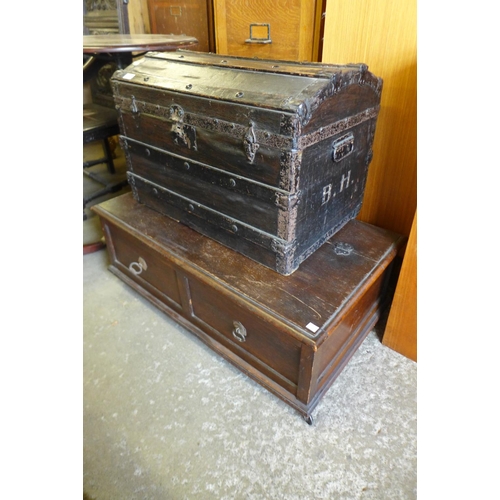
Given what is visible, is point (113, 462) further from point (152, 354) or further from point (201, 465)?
point (152, 354)

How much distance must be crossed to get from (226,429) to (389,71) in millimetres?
1410

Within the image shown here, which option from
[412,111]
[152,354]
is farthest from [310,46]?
[152,354]

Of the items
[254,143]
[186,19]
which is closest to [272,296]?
[254,143]

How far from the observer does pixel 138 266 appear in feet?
5.53

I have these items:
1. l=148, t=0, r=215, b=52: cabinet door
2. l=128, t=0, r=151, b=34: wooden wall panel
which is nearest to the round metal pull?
l=148, t=0, r=215, b=52: cabinet door

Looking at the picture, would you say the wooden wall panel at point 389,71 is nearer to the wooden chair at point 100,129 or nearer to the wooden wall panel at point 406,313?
the wooden wall panel at point 406,313

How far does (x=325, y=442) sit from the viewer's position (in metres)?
1.21

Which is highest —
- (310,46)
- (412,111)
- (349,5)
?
(349,5)

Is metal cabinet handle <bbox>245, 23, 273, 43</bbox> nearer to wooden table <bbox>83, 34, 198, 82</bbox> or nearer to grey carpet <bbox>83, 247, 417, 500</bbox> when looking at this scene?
wooden table <bbox>83, 34, 198, 82</bbox>

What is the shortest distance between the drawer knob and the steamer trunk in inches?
9.5

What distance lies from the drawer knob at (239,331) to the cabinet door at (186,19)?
6.64 ft

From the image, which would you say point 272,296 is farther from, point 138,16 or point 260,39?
point 138,16

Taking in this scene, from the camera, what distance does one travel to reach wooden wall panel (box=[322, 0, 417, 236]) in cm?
130

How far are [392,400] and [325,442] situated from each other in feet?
1.00
